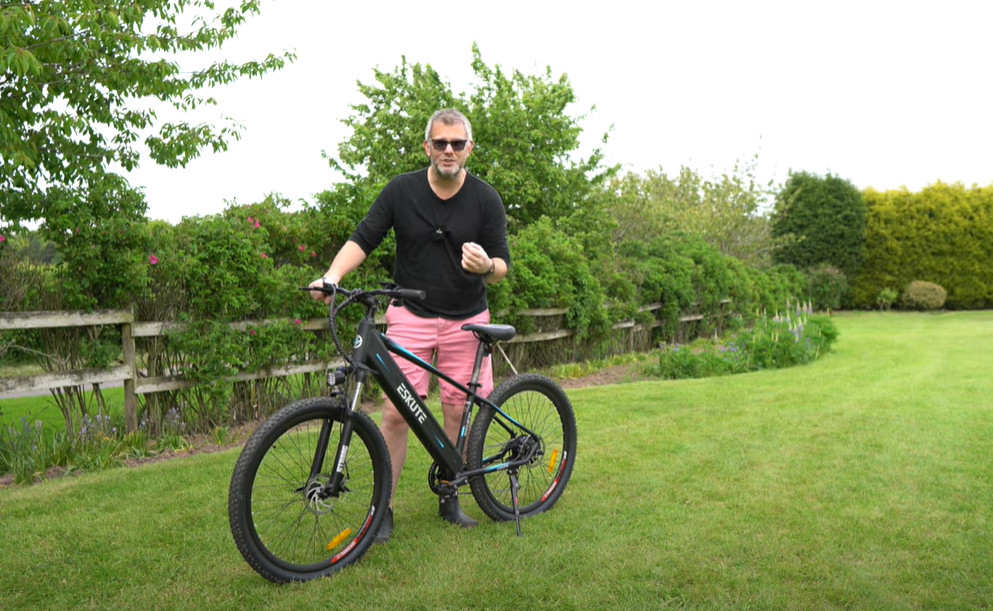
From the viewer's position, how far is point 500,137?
58.0 ft

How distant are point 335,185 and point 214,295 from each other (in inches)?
74.6

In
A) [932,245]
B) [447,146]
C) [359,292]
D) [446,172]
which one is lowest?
[359,292]

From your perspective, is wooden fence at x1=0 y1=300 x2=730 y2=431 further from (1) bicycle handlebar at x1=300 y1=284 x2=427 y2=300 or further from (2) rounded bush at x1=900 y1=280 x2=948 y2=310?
(2) rounded bush at x1=900 y1=280 x2=948 y2=310

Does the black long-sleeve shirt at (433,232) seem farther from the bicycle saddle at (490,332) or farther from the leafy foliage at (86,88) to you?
the leafy foliage at (86,88)

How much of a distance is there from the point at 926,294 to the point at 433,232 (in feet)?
93.7

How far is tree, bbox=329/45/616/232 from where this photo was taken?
56.4 ft

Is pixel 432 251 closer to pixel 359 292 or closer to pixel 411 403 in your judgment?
pixel 359 292

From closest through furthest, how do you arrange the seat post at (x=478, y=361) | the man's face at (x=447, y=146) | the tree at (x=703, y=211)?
the man's face at (x=447, y=146)
the seat post at (x=478, y=361)
the tree at (x=703, y=211)

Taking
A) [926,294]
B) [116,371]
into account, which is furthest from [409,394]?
[926,294]

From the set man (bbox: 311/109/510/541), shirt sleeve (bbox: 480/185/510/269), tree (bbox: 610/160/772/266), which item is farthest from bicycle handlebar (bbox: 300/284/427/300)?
tree (bbox: 610/160/772/266)

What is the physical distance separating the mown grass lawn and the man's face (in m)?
1.77

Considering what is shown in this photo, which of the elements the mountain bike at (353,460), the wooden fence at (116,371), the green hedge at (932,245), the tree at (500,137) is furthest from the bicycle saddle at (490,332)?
the green hedge at (932,245)

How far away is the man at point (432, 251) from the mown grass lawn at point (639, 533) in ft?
2.32

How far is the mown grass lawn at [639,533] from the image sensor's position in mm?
3494
